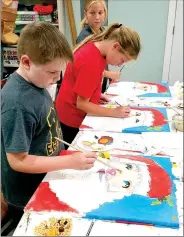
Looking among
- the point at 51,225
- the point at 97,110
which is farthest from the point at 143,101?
the point at 51,225

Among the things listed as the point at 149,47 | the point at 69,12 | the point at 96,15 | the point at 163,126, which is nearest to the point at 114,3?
the point at 96,15

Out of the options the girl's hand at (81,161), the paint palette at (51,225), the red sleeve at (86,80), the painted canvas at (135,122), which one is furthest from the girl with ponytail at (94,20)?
the paint palette at (51,225)

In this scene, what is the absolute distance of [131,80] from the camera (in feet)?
4.18

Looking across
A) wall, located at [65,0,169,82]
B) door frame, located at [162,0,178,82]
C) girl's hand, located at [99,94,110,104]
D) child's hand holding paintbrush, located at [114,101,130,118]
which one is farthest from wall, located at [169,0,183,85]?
girl's hand, located at [99,94,110,104]

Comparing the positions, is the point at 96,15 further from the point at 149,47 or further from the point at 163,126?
the point at 163,126

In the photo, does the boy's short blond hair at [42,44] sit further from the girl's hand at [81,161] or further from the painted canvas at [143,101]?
the painted canvas at [143,101]

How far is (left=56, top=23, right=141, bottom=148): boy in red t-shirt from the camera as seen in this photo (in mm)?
930

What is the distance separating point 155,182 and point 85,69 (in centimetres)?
49

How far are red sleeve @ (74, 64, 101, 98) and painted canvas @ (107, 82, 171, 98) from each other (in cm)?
30

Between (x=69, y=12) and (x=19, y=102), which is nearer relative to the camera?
(x=19, y=102)

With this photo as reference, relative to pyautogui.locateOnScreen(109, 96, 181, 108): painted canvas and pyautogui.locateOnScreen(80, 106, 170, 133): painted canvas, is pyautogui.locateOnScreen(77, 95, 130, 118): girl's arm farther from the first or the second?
pyautogui.locateOnScreen(109, 96, 181, 108): painted canvas

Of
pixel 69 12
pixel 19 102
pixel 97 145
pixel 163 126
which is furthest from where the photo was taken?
pixel 69 12

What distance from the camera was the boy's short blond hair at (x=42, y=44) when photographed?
61 cm

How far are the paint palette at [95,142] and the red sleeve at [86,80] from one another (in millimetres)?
168
